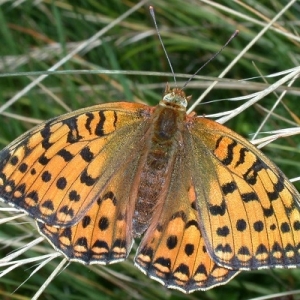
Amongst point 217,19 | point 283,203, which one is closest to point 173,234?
point 283,203

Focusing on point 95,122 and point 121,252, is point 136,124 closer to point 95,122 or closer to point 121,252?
point 95,122

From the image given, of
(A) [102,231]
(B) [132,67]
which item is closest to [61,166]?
(A) [102,231]

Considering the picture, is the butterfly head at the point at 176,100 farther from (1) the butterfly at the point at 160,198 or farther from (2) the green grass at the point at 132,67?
(2) the green grass at the point at 132,67

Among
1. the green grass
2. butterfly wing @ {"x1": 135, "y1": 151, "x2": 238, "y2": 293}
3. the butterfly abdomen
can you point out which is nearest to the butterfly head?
the butterfly abdomen

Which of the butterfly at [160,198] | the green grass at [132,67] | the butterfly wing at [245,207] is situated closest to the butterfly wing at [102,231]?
the butterfly at [160,198]

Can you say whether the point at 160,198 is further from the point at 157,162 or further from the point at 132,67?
the point at 132,67
